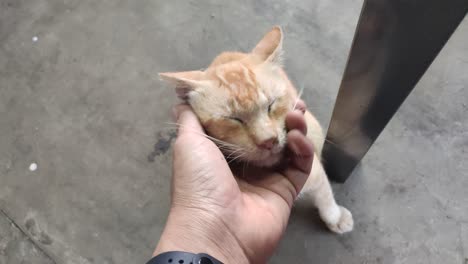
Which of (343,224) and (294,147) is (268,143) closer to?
(294,147)

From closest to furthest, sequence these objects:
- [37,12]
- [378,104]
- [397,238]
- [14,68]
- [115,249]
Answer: [378,104], [397,238], [115,249], [14,68], [37,12]

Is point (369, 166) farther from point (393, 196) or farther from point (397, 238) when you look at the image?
point (397, 238)

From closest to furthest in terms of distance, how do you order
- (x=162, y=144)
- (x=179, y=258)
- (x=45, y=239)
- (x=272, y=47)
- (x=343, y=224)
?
1. (x=179, y=258)
2. (x=272, y=47)
3. (x=343, y=224)
4. (x=45, y=239)
5. (x=162, y=144)

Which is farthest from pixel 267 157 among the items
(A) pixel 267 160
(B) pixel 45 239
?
(B) pixel 45 239

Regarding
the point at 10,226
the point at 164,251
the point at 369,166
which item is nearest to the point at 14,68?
the point at 10,226

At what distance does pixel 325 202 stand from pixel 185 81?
89 cm

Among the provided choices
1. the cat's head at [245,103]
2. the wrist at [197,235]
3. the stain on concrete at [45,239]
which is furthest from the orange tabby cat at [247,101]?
the stain on concrete at [45,239]

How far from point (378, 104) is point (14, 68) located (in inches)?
89.6

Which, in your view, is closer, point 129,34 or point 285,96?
point 285,96

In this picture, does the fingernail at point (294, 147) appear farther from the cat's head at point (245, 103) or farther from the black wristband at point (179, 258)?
the black wristband at point (179, 258)

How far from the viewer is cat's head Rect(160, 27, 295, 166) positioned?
104 cm

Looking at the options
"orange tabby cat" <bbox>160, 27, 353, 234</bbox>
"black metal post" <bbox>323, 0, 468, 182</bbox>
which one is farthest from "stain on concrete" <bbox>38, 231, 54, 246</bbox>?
"black metal post" <bbox>323, 0, 468, 182</bbox>

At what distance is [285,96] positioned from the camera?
3.64 ft

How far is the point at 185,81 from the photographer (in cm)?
109
